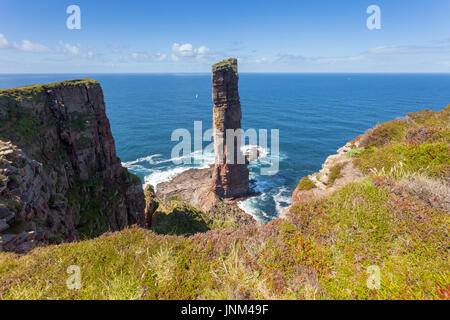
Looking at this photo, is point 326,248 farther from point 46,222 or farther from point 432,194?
point 46,222

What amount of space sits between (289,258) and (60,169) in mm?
27941

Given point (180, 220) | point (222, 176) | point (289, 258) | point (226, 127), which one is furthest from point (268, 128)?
point (289, 258)

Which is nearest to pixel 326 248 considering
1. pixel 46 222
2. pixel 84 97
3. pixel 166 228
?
pixel 46 222

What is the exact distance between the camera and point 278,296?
19.8 feet

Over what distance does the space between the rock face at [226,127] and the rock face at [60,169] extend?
2244 cm

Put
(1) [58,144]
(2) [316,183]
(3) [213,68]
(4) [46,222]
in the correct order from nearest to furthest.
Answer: (4) [46,222], (2) [316,183], (1) [58,144], (3) [213,68]

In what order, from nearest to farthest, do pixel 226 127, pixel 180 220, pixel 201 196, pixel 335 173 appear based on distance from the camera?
1. pixel 335 173
2. pixel 180 220
3. pixel 226 127
4. pixel 201 196

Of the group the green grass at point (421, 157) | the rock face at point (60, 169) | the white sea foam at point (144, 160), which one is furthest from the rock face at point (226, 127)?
the green grass at point (421, 157)

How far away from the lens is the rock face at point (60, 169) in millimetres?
14383

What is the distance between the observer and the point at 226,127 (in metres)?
48.3

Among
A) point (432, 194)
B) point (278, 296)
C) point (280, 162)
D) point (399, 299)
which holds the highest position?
point (432, 194)

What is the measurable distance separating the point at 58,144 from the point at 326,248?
3174 cm

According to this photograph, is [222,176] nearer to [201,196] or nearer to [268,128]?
[201,196]
